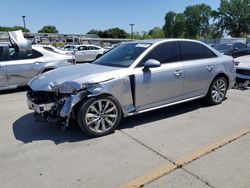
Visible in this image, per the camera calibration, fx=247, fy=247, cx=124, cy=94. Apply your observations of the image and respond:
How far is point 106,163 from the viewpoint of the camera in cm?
321

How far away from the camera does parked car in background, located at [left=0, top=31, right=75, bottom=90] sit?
6938 millimetres

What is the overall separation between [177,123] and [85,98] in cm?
183

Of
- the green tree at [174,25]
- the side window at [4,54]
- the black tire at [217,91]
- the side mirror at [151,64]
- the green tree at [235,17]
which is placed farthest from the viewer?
the green tree at [174,25]

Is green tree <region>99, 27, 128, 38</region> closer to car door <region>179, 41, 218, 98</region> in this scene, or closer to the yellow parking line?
car door <region>179, 41, 218, 98</region>

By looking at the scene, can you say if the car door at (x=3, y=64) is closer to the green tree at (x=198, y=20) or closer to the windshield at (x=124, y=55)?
the windshield at (x=124, y=55)

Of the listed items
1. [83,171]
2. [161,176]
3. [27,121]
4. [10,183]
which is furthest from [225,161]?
[27,121]

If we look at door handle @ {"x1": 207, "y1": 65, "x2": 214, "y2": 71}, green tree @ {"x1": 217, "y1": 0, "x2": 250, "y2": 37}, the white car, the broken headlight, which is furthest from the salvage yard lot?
green tree @ {"x1": 217, "y1": 0, "x2": 250, "y2": 37}

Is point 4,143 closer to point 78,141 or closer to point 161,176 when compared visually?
point 78,141

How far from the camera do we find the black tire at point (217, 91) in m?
5.52

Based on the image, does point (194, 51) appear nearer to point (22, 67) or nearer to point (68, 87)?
point (68, 87)

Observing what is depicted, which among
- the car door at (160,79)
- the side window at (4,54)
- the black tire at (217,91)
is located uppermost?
the side window at (4,54)

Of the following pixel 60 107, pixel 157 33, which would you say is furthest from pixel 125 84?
pixel 157 33

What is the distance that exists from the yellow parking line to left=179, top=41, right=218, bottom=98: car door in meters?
1.39

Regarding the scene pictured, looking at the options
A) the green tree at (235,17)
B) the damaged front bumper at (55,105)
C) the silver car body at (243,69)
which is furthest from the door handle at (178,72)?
the green tree at (235,17)
